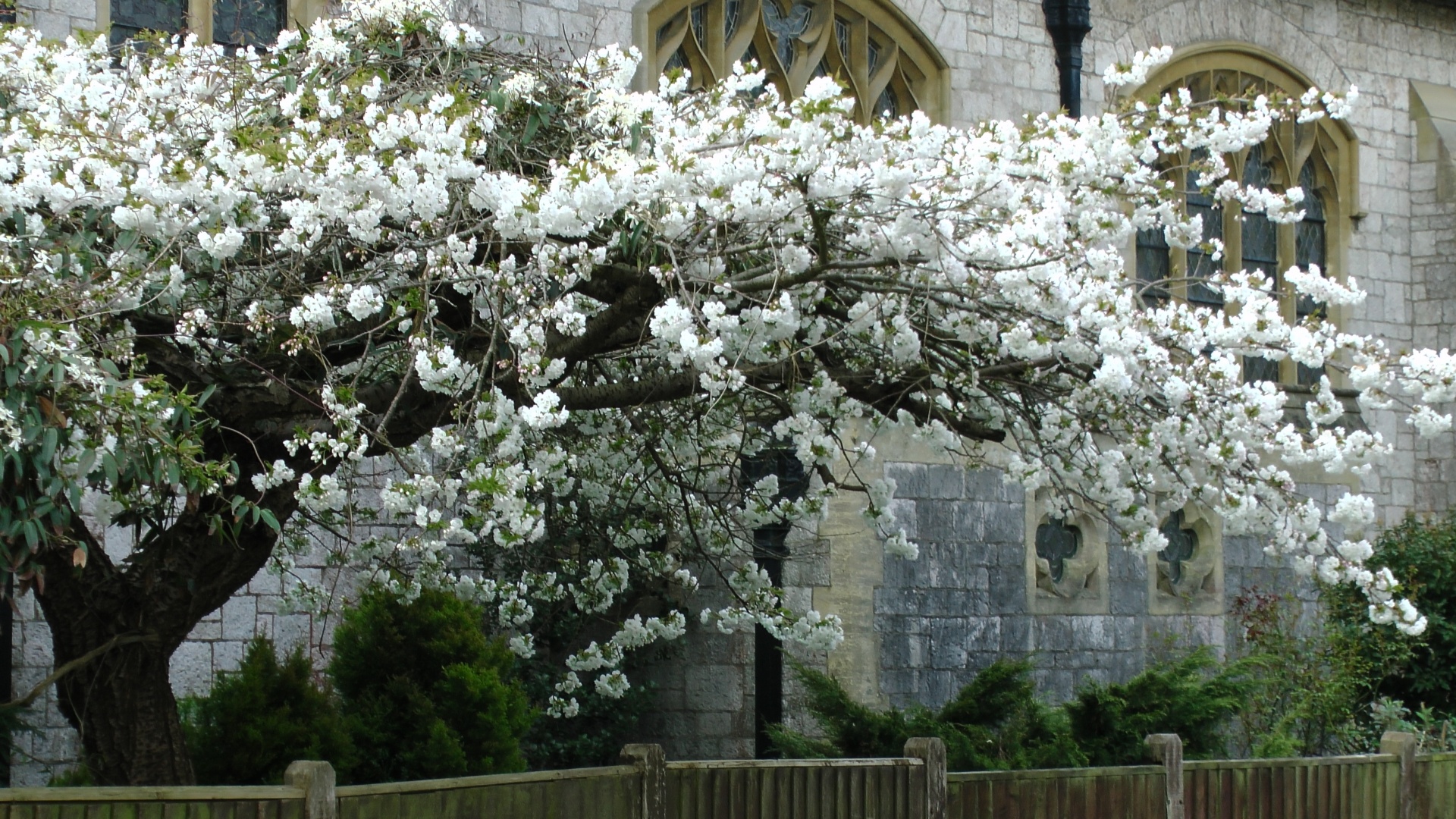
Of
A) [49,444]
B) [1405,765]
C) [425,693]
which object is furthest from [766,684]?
[49,444]

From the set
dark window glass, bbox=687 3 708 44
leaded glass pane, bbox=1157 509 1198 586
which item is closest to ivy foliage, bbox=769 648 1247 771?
leaded glass pane, bbox=1157 509 1198 586

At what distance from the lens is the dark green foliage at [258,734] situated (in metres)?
7.58

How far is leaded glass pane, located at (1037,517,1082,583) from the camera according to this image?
1377cm

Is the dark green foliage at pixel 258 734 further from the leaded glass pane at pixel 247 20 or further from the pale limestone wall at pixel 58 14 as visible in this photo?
the leaded glass pane at pixel 247 20

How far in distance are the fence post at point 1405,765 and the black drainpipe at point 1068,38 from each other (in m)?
6.34

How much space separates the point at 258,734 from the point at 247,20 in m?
5.26

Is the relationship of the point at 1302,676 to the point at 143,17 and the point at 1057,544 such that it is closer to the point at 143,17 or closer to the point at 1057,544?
the point at 1057,544

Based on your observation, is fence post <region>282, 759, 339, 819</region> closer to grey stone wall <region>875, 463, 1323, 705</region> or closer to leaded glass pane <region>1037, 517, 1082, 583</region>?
grey stone wall <region>875, 463, 1323, 705</region>

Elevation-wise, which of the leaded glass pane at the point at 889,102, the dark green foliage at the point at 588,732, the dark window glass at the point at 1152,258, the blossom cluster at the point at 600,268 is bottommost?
the dark green foliage at the point at 588,732

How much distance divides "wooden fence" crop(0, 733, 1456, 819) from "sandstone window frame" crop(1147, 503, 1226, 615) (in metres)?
4.84

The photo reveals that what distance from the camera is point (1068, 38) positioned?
45.7 feet

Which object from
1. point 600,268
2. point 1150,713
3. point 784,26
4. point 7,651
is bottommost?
point 1150,713

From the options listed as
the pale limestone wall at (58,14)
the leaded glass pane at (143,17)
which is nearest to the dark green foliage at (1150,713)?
the leaded glass pane at (143,17)

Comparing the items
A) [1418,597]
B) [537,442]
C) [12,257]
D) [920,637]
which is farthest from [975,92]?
[12,257]
